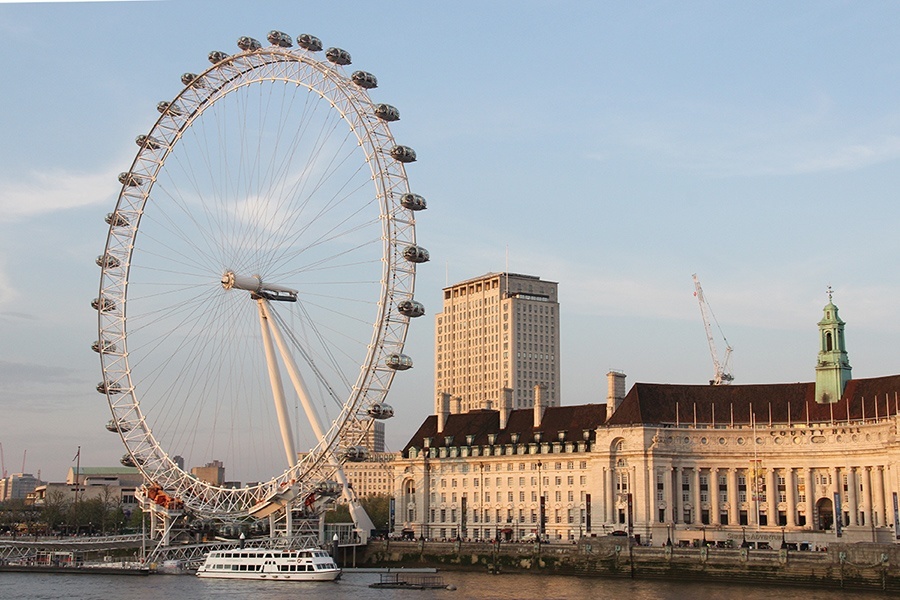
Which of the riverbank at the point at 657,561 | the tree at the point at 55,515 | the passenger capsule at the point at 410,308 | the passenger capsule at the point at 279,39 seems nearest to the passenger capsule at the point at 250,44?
the passenger capsule at the point at 279,39

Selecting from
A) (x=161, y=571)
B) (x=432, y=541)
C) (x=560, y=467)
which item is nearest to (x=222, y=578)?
(x=161, y=571)

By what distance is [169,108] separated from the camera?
8812cm

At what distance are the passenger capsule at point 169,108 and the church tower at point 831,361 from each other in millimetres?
64140

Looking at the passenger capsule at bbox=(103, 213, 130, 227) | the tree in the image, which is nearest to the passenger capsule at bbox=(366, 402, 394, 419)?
the passenger capsule at bbox=(103, 213, 130, 227)

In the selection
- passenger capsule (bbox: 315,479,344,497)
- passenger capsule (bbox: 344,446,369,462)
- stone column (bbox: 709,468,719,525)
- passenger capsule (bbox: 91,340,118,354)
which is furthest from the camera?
stone column (bbox: 709,468,719,525)

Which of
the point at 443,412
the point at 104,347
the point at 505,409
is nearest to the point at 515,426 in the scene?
the point at 505,409

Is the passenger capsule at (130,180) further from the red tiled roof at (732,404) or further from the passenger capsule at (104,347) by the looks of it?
the red tiled roof at (732,404)

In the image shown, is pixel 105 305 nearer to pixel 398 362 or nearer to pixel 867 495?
pixel 398 362

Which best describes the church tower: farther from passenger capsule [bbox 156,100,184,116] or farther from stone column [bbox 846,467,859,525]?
passenger capsule [bbox 156,100,184,116]

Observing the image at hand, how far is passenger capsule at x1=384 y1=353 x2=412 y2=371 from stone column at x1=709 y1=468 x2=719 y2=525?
42802 millimetres

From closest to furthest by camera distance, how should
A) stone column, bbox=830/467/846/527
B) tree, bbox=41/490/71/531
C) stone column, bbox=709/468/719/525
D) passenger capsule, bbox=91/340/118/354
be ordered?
passenger capsule, bbox=91/340/118/354, stone column, bbox=830/467/846/527, stone column, bbox=709/468/719/525, tree, bbox=41/490/71/531

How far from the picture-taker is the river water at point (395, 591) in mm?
69500

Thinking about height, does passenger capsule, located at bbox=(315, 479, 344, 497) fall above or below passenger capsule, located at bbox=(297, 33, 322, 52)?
below

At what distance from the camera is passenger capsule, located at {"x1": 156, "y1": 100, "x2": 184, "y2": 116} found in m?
88.2
